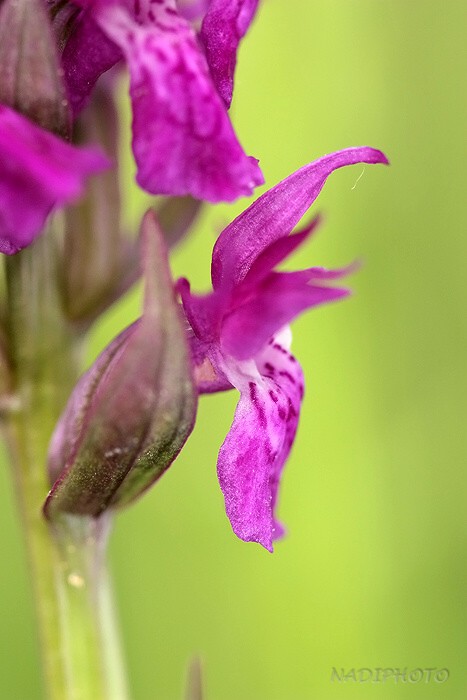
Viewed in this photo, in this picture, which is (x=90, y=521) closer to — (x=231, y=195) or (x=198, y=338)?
(x=198, y=338)

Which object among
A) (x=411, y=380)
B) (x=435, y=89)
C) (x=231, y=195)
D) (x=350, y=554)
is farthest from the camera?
(x=435, y=89)

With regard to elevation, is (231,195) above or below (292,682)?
above

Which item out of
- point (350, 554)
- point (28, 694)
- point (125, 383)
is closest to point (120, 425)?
point (125, 383)

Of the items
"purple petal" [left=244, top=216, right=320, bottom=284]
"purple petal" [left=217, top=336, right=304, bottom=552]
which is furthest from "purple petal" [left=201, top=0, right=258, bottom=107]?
"purple petal" [left=217, top=336, right=304, bottom=552]

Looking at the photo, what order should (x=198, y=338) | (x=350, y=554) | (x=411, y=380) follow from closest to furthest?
(x=198, y=338)
(x=350, y=554)
(x=411, y=380)

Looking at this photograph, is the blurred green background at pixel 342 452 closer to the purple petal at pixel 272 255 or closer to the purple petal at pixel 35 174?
the purple petal at pixel 272 255

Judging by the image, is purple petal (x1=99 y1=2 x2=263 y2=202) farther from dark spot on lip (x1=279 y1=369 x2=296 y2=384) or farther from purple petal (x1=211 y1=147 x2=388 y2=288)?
dark spot on lip (x1=279 y1=369 x2=296 y2=384)
